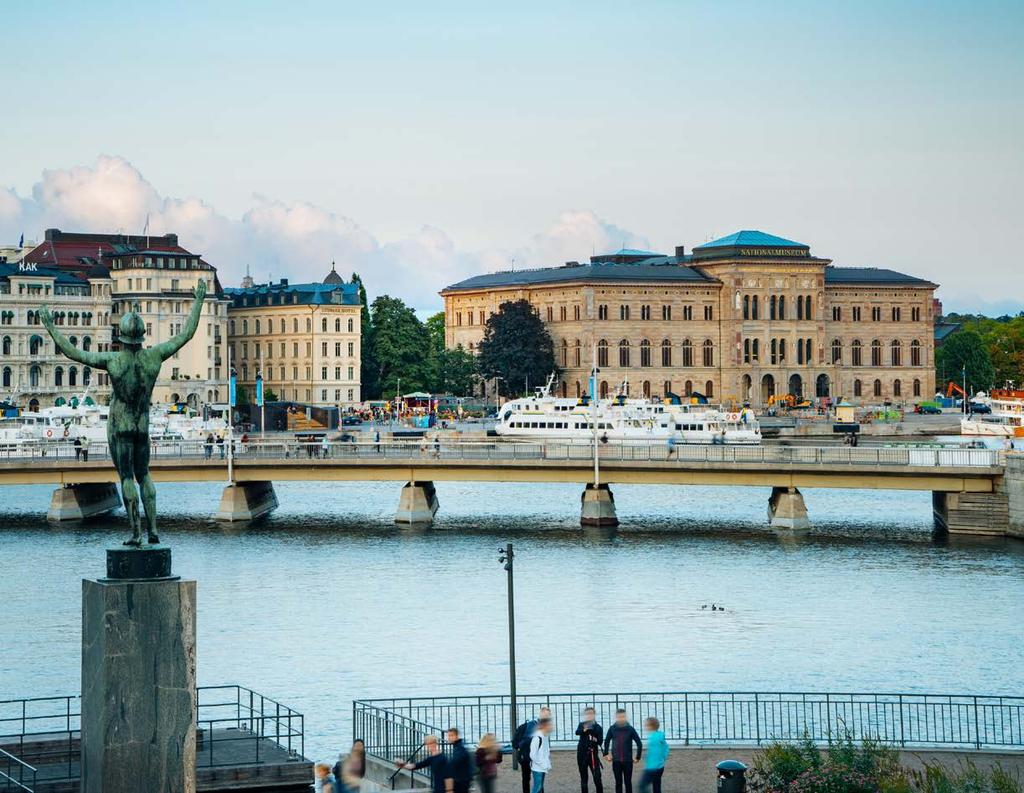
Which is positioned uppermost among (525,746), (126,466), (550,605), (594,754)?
(126,466)

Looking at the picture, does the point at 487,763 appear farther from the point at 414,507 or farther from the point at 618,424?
the point at 618,424

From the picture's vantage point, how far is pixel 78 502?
9581cm

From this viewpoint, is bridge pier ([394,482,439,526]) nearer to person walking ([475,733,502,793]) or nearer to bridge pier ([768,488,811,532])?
bridge pier ([768,488,811,532])

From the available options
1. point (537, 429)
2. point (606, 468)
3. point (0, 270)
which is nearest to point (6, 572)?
point (606, 468)

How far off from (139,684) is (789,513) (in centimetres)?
6595

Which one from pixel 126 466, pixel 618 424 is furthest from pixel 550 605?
pixel 618 424

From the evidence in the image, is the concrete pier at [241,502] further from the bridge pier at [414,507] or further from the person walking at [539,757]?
the person walking at [539,757]

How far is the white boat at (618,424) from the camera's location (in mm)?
122938

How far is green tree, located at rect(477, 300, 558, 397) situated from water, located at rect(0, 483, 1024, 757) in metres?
94.0

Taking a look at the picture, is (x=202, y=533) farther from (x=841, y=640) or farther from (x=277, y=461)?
(x=841, y=640)

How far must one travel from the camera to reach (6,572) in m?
75.1

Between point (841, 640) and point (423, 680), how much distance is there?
14278mm

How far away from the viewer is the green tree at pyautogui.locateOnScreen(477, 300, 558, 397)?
195 metres

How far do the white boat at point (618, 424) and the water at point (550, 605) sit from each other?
841 inches
